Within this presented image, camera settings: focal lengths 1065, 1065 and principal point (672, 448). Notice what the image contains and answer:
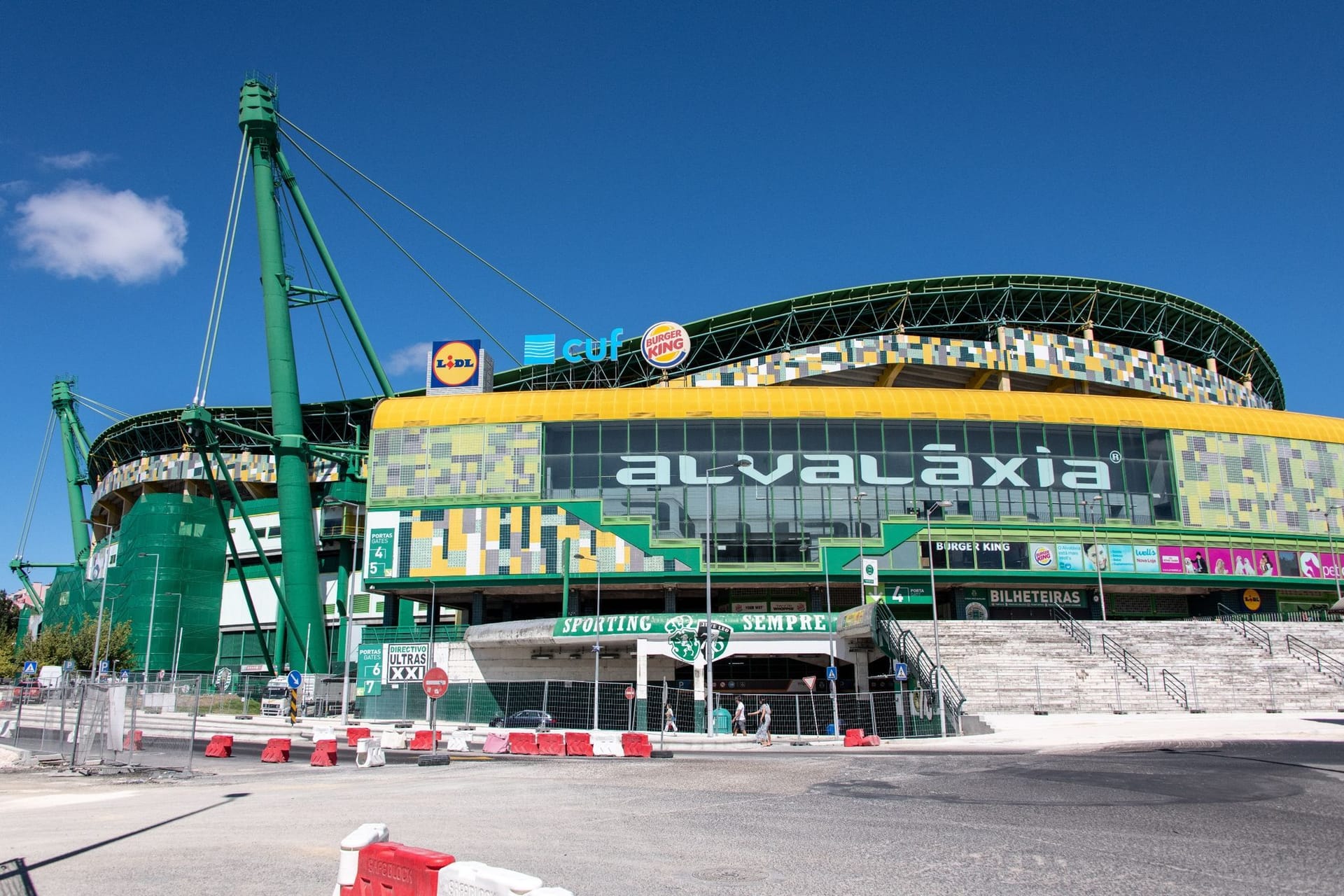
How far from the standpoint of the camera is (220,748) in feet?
96.4

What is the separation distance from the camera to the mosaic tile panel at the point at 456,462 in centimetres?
5984

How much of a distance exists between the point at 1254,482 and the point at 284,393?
5807cm

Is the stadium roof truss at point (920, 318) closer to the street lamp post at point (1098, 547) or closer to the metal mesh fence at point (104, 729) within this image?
the street lamp post at point (1098, 547)

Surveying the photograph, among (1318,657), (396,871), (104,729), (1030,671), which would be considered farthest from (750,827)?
(1318,657)

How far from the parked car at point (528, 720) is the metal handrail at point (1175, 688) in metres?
23.5

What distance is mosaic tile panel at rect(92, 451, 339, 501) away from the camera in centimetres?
9712

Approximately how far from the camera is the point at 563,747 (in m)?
29.7

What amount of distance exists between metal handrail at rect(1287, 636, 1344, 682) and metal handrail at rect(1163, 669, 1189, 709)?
627 centimetres

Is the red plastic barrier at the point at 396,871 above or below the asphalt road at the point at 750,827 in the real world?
above

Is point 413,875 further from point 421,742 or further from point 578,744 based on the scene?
point 421,742

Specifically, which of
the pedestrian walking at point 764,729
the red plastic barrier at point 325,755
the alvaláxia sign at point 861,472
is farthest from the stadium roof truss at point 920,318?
the red plastic barrier at point 325,755

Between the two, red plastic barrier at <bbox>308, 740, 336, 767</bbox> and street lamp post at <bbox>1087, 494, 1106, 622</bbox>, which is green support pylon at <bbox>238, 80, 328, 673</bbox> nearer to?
red plastic barrier at <bbox>308, 740, 336, 767</bbox>

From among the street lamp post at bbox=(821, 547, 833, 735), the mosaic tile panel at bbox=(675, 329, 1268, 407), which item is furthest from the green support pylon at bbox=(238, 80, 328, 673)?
the street lamp post at bbox=(821, 547, 833, 735)

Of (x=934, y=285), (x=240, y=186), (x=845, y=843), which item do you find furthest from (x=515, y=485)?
(x=845, y=843)
